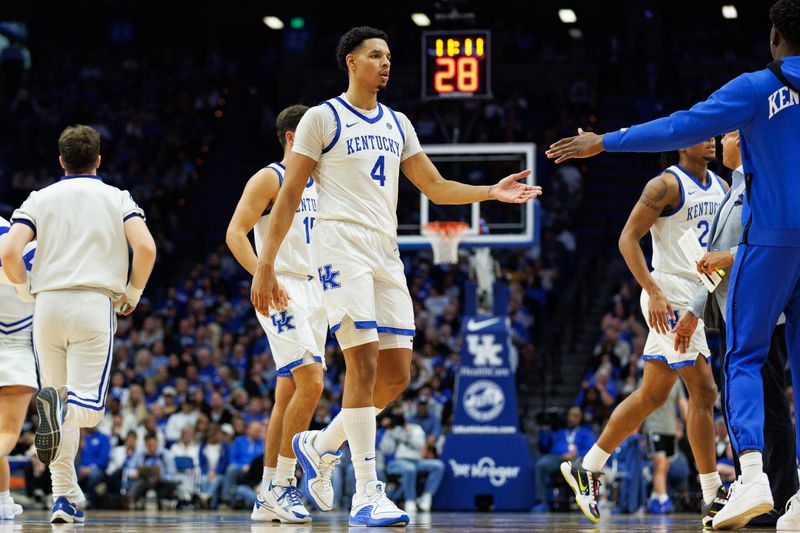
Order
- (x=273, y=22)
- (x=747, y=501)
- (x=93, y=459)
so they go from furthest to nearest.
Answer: (x=273, y=22)
(x=93, y=459)
(x=747, y=501)

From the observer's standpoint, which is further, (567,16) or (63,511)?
(567,16)

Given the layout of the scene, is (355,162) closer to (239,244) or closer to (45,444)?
(239,244)

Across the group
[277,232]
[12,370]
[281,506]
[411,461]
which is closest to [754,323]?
[277,232]

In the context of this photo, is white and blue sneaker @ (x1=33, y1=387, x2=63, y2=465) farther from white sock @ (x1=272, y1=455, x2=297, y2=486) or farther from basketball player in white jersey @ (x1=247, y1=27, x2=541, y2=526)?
white sock @ (x1=272, y1=455, x2=297, y2=486)

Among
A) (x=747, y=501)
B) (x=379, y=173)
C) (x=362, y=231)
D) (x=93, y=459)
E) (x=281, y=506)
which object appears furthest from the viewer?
(x=93, y=459)

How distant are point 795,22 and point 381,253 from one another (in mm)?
2368

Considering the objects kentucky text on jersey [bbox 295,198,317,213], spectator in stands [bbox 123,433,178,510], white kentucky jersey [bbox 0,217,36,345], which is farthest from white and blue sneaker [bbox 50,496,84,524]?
spectator in stands [bbox 123,433,178,510]

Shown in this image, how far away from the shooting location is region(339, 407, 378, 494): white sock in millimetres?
6348

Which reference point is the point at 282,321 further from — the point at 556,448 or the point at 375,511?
the point at 556,448

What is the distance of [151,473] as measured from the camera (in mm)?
15703

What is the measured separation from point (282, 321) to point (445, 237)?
694 cm

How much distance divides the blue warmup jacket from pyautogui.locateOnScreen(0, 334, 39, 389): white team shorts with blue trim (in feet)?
15.0

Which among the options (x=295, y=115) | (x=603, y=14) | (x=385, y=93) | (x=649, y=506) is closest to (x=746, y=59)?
(x=603, y=14)

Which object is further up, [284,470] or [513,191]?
[513,191]
